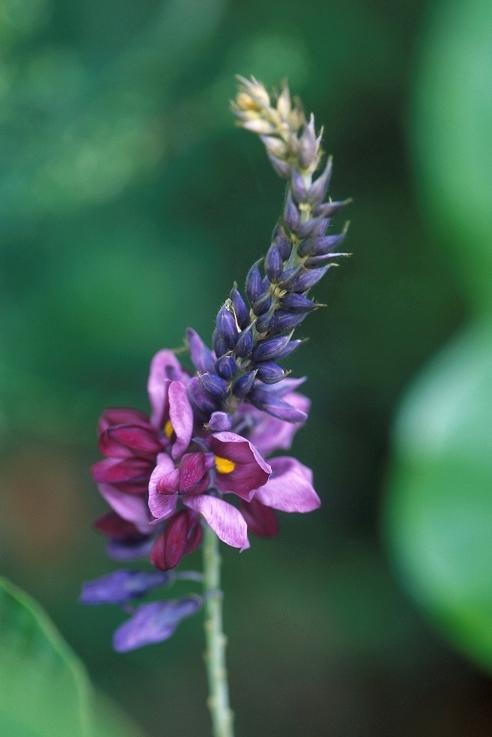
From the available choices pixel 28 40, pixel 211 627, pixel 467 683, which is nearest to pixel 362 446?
pixel 467 683

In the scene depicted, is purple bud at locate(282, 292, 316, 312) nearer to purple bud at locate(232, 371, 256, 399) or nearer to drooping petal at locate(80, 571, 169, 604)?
purple bud at locate(232, 371, 256, 399)

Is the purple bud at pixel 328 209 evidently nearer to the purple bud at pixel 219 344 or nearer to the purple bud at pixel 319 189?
the purple bud at pixel 319 189

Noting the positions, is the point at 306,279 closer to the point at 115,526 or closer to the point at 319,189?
the point at 319,189

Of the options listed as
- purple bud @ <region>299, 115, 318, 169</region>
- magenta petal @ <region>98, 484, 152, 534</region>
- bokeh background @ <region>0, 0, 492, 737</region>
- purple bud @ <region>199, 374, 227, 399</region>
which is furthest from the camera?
bokeh background @ <region>0, 0, 492, 737</region>

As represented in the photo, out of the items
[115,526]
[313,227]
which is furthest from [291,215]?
[115,526]

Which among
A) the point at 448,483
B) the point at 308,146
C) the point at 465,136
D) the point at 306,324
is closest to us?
the point at 308,146

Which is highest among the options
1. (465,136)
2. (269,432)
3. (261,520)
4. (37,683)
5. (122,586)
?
(465,136)

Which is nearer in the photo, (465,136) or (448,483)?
(448,483)

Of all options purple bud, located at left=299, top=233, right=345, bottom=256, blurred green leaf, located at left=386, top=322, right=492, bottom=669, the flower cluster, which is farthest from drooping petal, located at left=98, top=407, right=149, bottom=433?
blurred green leaf, located at left=386, top=322, right=492, bottom=669

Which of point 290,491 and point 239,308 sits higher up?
point 239,308
